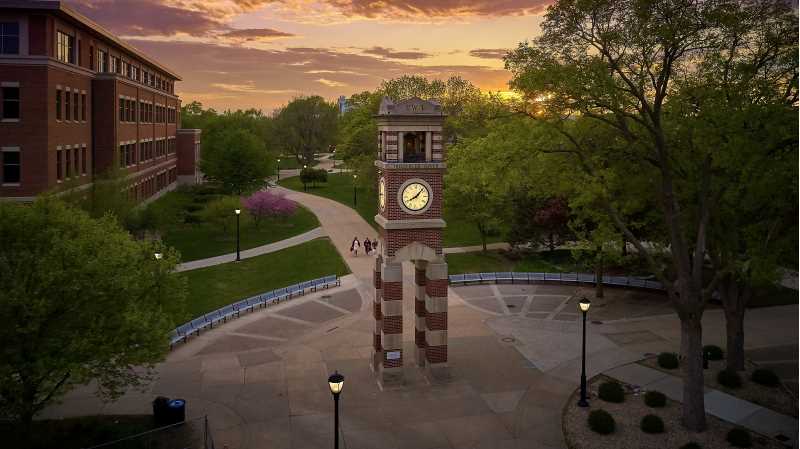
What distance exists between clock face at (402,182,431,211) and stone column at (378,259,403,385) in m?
2.02

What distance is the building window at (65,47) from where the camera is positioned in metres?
40.9

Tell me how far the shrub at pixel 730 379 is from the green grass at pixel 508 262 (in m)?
18.6

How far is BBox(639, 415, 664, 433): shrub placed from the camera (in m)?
17.8

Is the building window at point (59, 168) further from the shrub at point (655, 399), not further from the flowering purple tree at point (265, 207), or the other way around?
the shrub at point (655, 399)

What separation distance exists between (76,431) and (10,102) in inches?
1006

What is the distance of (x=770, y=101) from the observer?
51.3 feet

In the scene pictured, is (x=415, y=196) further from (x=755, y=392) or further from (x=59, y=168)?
(x=59, y=168)

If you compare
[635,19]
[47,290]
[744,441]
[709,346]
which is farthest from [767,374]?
[47,290]

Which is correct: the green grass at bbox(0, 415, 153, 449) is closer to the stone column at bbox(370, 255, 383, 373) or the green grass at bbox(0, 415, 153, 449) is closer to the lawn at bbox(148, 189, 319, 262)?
the stone column at bbox(370, 255, 383, 373)

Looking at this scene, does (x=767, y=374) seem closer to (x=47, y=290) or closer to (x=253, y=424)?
(x=253, y=424)

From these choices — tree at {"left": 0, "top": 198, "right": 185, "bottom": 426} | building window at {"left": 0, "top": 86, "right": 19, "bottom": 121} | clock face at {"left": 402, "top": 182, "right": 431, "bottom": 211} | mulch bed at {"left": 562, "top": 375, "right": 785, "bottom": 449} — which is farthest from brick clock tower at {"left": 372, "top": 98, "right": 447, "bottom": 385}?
building window at {"left": 0, "top": 86, "right": 19, "bottom": 121}

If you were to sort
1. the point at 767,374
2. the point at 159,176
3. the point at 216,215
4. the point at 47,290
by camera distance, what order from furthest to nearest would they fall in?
the point at 159,176 < the point at 216,215 < the point at 767,374 < the point at 47,290

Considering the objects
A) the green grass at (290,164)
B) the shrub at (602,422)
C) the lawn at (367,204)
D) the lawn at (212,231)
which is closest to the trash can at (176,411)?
the shrub at (602,422)

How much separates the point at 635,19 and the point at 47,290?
1599 cm
